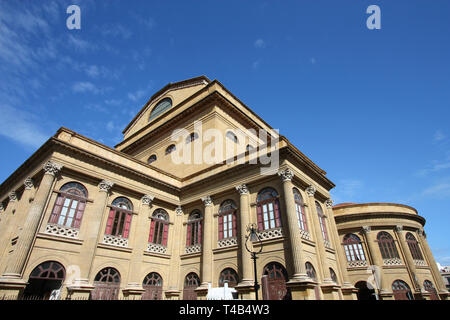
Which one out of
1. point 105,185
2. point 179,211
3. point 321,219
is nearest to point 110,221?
point 105,185

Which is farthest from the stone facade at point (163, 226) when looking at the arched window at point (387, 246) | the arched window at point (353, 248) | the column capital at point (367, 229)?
the column capital at point (367, 229)

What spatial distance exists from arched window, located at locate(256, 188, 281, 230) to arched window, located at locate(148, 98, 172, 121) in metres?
17.7

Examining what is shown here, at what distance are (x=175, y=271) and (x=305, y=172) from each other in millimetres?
11822

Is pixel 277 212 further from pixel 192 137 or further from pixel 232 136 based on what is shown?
pixel 192 137

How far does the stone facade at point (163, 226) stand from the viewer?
13891 millimetres

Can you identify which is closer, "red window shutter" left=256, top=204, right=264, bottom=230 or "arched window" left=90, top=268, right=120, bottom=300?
"arched window" left=90, top=268, right=120, bottom=300

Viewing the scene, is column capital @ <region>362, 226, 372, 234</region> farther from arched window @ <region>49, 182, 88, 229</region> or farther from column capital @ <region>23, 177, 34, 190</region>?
column capital @ <region>23, 177, 34, 190</region>

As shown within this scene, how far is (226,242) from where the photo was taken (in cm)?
1714

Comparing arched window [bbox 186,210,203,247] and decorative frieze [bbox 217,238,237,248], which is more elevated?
arched window [bbox 186,210,203,247]

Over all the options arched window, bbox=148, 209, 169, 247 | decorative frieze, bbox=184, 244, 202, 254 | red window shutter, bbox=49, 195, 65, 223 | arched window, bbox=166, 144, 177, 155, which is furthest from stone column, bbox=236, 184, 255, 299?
red window shutter, bbox=49, 195, 65, 223

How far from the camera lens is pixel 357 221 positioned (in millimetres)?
24922

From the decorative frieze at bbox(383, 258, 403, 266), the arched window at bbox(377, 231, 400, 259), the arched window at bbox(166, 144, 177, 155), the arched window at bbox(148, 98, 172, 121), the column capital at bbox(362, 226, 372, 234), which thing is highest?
the arched window at bbox(148, 98, 172, 121)

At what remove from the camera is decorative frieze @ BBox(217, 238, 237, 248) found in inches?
663
